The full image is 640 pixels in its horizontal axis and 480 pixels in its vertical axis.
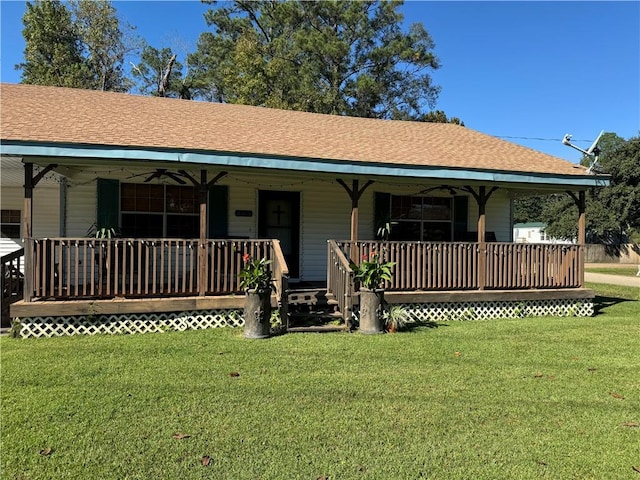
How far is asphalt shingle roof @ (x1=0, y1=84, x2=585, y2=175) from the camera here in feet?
24.7

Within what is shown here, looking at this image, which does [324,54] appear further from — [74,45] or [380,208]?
[380,208]

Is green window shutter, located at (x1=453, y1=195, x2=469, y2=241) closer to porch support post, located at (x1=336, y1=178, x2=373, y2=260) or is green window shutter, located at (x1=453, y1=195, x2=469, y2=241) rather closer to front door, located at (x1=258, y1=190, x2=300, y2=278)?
porch support post, located at (x1=336, y1=178, x2=373, y2=260)

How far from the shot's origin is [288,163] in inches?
302

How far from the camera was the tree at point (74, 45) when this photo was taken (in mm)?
22922

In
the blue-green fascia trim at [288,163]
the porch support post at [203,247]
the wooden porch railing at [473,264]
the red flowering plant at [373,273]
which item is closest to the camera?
the blue-green fascia trim at [288,163]

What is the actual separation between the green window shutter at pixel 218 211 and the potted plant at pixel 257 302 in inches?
107

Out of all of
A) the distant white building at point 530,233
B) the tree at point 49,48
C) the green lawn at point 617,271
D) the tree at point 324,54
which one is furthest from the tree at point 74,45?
the distant white building at point 530,233

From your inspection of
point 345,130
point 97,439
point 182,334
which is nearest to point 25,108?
point 182,334

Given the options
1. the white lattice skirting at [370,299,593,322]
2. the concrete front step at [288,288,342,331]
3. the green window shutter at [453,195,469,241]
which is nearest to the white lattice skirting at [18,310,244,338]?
the concrete front step at [288,288,342,331]

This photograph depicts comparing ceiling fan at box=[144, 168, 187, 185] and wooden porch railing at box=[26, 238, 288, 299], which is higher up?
ceiling fan at box=[144, 168, 187, 185]

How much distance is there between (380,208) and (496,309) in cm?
320

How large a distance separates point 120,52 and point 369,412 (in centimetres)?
2850

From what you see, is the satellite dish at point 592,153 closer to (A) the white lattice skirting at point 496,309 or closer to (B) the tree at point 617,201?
(A) the white lattice skirting at point 496,309

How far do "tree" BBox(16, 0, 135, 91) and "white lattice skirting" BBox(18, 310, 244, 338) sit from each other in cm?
1931
